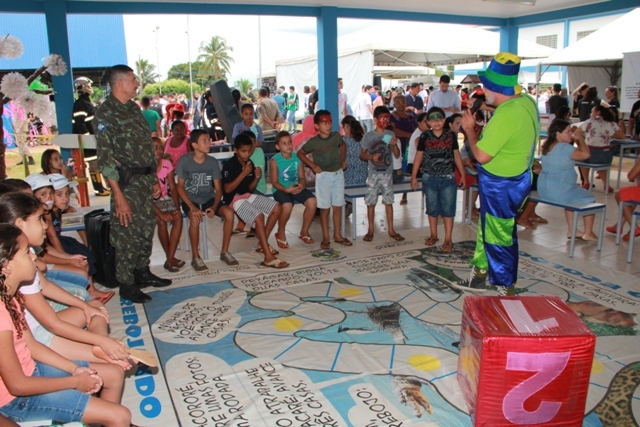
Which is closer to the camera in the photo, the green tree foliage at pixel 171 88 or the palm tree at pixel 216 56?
the green tree foliage at pixel 171 88

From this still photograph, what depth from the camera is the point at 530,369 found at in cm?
221

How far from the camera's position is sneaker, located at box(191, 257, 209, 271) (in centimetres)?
464

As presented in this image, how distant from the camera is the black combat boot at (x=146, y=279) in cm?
423

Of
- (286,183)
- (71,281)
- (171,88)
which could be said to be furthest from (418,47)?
(171,88)

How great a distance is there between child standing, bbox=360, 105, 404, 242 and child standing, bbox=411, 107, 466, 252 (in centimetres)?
36

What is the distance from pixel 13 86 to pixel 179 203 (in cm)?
169

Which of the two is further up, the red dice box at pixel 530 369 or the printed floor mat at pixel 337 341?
the red dice box at pixel 530 369

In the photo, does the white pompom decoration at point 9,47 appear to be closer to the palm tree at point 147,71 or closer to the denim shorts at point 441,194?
the denim shorts at point 441,194

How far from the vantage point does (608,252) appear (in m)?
5.03

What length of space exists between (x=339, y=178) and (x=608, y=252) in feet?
8.75

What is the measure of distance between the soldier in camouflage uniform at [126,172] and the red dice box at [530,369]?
260cm

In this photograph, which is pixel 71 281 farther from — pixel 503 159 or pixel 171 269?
pixel 503 159

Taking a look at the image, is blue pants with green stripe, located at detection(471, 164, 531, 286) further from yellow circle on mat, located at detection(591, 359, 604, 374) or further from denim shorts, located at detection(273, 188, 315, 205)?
denim shorts, located at detection(273, 188, 315, 205)

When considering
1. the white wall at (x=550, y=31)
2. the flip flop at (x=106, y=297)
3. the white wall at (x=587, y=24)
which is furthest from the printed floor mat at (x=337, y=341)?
the white wall at (x=550, y=31)
